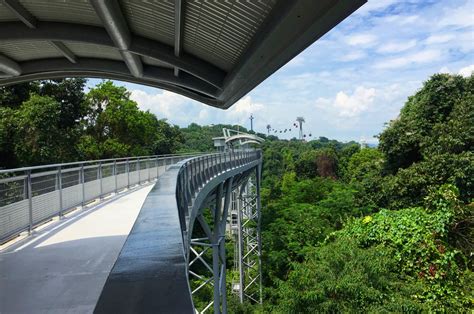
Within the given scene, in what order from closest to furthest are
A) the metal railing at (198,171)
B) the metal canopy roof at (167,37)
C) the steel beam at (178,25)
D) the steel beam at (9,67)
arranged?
the metal canopy roof at (167,37)
the steel beam at (178,25)
the metal railing at (198,171)
the steel beam at (9,67)

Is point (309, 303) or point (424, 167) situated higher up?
point (424, 167)

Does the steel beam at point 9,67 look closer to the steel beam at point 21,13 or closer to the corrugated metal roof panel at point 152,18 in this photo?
the steel beam at point 21,13

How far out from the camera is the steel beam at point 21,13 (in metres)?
7.05

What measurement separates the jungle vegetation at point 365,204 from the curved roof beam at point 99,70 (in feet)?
23.2

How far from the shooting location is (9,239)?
697cm

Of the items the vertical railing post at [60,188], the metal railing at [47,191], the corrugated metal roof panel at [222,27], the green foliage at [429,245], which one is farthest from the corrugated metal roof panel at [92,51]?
the green foliage at [429,245]

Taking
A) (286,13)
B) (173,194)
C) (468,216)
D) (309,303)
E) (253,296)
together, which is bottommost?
(253,296)

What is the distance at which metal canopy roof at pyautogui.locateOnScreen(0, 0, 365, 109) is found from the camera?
5211 millimetres

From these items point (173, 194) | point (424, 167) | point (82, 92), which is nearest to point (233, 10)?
point (173, 194)

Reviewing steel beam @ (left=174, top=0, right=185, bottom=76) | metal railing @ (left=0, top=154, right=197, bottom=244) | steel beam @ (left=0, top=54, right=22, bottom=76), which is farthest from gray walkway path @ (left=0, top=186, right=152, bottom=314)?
steel beam @ (left=0, top=54, right=22, bottom=76)

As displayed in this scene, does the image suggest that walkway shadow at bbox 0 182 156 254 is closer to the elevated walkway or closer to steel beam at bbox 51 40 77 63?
the elevated walkway

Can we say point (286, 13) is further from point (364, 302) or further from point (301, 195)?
point (301, 195)

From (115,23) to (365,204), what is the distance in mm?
19667

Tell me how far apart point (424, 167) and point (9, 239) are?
18038mm
